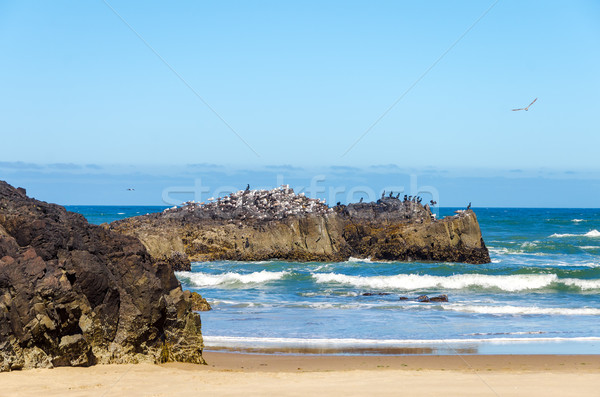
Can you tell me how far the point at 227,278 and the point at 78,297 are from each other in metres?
16.5

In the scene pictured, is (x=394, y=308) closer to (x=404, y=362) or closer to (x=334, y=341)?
(x=334, y=341)

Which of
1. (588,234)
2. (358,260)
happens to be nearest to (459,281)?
(358,260)

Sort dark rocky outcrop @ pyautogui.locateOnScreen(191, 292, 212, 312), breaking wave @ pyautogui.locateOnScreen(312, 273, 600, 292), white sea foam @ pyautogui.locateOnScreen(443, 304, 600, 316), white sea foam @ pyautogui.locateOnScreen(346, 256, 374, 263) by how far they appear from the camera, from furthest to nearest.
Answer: white sea foam @ pyautogui.locateOnScreen(346, 256, 374, 263), breaking wave @ pyautogui.locateOnScreen(312, 273, 600, 292), white sea foam @ pyautogui.locateOnScreen(443, 304, 600, 316), dark rocky outcrop @ pyautogui.locateOnScreen(191, 292, 212, 312)

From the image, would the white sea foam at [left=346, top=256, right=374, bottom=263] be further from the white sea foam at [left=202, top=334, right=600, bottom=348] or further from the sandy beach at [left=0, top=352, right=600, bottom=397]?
the sandy beach at [left=0, top=352, right=600, bottom=397]

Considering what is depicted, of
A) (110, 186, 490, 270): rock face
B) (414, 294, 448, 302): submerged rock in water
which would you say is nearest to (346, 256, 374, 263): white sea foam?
(110, 186, 490, 270): rock face

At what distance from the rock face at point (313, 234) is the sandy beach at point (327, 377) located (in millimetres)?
17351

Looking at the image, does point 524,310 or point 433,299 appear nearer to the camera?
point 524,310

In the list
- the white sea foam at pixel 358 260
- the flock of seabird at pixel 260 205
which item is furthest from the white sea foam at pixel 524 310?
the flock of seabird at pixel 260 205

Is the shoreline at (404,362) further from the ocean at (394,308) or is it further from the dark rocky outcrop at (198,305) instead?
the dark rocky outcrop at (198,305)

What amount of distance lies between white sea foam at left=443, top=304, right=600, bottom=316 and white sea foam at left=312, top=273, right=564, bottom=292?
17.2 ft

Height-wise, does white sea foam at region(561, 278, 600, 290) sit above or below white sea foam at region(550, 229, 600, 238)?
above

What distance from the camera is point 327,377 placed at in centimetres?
904

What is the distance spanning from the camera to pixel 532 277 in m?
24.5

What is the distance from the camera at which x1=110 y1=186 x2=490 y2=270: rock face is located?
2917 cm
